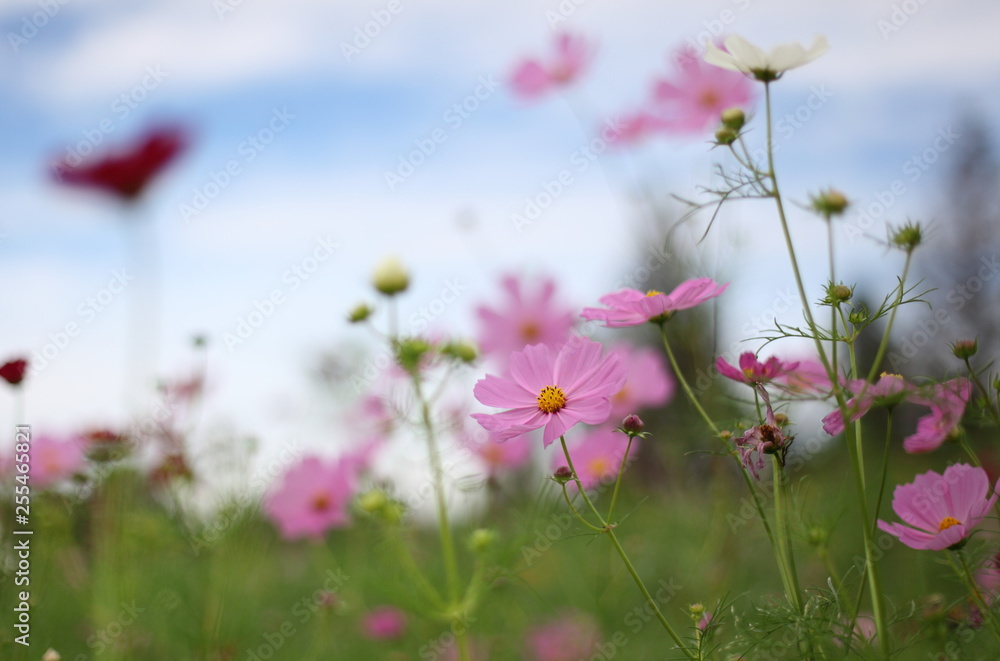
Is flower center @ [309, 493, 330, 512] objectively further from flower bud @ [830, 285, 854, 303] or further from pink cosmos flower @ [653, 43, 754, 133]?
flower bud @ [830, 285, 854, 303]

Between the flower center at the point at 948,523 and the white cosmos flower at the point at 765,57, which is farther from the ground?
the white cosmos flower at the point at 765,57

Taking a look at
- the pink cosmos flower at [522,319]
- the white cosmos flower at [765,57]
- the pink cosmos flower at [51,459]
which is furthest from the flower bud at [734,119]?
the pink cosmos flower at [51,459]

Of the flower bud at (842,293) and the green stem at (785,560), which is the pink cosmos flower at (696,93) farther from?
the green stem at (785,560)

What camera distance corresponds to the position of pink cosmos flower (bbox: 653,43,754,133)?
1545 mm

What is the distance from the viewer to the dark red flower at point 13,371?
1174 mm

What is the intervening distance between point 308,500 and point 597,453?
72 cm

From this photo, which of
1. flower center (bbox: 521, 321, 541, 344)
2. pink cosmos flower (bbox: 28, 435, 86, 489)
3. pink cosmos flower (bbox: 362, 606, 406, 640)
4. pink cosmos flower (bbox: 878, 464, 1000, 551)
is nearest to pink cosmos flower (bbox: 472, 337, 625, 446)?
pink cosmos flower (bbox: 878, 464, 1000, 551)

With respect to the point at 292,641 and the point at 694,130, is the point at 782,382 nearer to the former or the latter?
the point at 694,130

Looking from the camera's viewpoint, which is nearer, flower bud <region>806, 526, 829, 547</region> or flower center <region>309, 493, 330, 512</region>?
flower bud <region>806, 526, 829, 547</region>

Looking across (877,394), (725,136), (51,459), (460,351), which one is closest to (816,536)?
(877,394)

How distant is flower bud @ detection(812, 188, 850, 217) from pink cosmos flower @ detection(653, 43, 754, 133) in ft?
2.30

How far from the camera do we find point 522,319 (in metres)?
1.76

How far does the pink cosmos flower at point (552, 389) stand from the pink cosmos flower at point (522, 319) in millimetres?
863

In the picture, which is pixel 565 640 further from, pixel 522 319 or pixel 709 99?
pixel 709 99
